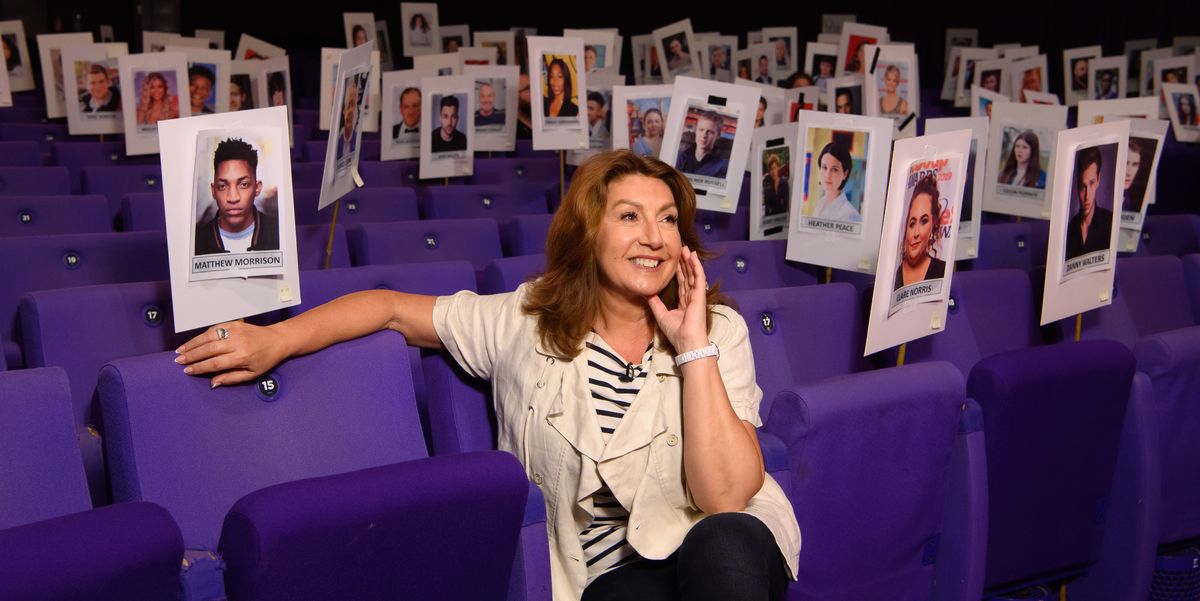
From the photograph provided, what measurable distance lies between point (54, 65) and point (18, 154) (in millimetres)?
1655

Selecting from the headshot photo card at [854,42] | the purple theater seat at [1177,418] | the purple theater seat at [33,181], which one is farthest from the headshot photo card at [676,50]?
the purple theater seat at [1177,418]

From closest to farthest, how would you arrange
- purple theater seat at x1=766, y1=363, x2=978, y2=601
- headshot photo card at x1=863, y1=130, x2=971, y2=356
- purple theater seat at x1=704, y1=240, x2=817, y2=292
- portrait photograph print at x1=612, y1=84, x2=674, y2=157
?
purple theater seat at x1=766, y1=363, x2=978, y2=601, headshot photo card at x1=863, y1=130, x2=971, y2=356, purple theater seat at x1=704, y1=240, x2=817, y2=292, portrait photograph print at x1=612, y1=84, x2=674, y2=157

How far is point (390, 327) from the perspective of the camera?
7.71 feet

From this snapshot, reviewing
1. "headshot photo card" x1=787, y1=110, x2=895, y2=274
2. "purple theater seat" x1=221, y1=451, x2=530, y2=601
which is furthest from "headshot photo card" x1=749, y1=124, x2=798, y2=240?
"purple theater seat" x1=221, y1=451, x2=530, y2=601

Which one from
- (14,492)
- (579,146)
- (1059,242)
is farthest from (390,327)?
(579,146)

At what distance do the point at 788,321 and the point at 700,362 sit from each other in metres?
0.96

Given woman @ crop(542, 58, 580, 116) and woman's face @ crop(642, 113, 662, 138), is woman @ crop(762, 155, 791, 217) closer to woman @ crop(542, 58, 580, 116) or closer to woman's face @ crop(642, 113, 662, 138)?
woman's face @ crop(642, 113, 662, 138)

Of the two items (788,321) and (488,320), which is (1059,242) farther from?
(488,320)

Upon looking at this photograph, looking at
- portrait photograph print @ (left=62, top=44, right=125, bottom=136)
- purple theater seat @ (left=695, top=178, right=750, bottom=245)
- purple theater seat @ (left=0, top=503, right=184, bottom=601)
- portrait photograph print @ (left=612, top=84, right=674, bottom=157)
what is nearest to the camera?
purple theater seat @ (left=0, top=503, right=184, bottom=601)

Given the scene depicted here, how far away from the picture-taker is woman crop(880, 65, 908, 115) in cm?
675

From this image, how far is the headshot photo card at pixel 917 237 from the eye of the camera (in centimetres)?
273

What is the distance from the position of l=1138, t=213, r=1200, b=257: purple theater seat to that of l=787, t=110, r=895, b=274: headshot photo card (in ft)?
7.28

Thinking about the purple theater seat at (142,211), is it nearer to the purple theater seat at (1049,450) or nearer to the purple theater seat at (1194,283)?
the purple theater seat at (1049,450)

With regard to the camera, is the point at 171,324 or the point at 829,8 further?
the point at 829,8
